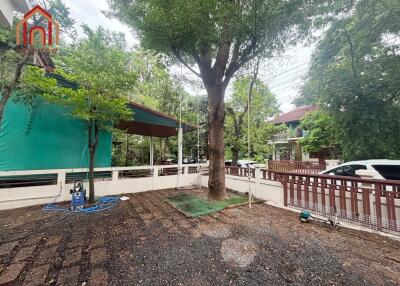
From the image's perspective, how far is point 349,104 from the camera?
276 inches

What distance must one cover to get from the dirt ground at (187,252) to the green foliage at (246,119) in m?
7.29

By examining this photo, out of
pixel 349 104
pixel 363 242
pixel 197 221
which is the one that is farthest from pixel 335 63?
pixel 197 221

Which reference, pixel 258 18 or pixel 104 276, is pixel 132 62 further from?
pixel 104 276

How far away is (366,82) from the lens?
6.70 metres

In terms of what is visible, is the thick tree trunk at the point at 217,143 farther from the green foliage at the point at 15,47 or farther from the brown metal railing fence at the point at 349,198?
the green foliage at the point at 15,47

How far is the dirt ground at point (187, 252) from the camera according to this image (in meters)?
2.02

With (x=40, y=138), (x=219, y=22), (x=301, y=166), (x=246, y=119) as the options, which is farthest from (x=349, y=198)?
(x=246, y=119)

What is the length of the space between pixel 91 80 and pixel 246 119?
9.29m

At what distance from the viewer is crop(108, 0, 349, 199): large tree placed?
3.97 metres

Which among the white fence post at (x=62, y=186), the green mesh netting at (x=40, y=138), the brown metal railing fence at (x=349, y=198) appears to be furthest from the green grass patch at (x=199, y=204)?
the green mesh netting at (x=40, y=138)

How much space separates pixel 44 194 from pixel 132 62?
524 inches

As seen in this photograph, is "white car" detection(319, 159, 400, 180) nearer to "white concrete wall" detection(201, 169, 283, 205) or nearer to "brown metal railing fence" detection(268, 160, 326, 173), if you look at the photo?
"white concrete wall" detection(201, 169, 283, 205)

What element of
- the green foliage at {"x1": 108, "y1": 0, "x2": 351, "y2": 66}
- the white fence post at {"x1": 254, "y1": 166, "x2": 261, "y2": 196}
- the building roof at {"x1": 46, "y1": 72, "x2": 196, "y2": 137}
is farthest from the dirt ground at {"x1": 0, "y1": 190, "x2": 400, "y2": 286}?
the green foliage at {"x1": 108, "y1": 0, "x2": 351, "y2": 66}

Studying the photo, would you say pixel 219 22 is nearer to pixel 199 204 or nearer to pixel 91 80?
pixel 91 80
